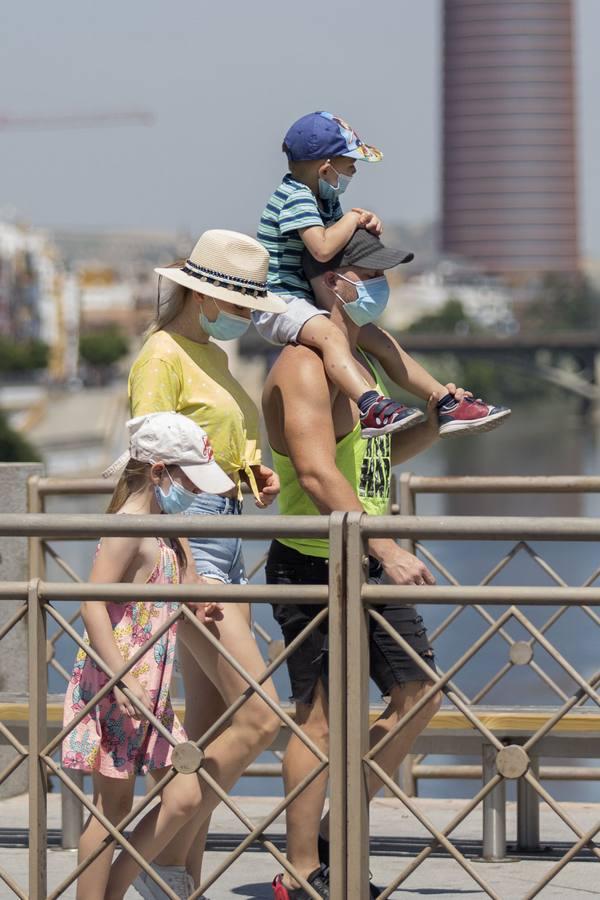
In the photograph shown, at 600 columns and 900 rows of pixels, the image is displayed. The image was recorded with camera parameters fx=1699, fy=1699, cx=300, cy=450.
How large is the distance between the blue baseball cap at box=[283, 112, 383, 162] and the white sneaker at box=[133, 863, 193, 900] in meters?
1.68

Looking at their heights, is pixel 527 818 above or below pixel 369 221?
below

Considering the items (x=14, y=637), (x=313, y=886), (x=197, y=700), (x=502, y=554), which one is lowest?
(x=502, y=554)

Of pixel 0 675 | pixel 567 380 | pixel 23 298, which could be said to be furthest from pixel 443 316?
pixel 0 675

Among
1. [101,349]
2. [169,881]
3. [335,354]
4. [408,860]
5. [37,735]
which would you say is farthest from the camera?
[101,349]

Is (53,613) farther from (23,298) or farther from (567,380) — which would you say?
→ (23,298)

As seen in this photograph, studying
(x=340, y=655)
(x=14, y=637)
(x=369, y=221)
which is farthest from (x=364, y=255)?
(x=14, y=637)

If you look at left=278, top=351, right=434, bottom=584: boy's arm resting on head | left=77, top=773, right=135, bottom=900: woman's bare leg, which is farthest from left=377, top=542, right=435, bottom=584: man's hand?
left=77, top=773, right=135, bottom=900: woman's bare leg

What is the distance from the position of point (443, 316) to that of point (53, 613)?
14345cm

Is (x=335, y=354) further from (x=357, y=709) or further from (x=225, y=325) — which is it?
(x=357, y=709)

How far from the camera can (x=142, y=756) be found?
3.54 meters

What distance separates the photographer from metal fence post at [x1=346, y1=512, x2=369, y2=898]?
334 centimetres

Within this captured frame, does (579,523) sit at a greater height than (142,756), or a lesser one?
greater

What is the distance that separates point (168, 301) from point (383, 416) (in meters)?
0.57

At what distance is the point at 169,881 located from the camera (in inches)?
146
